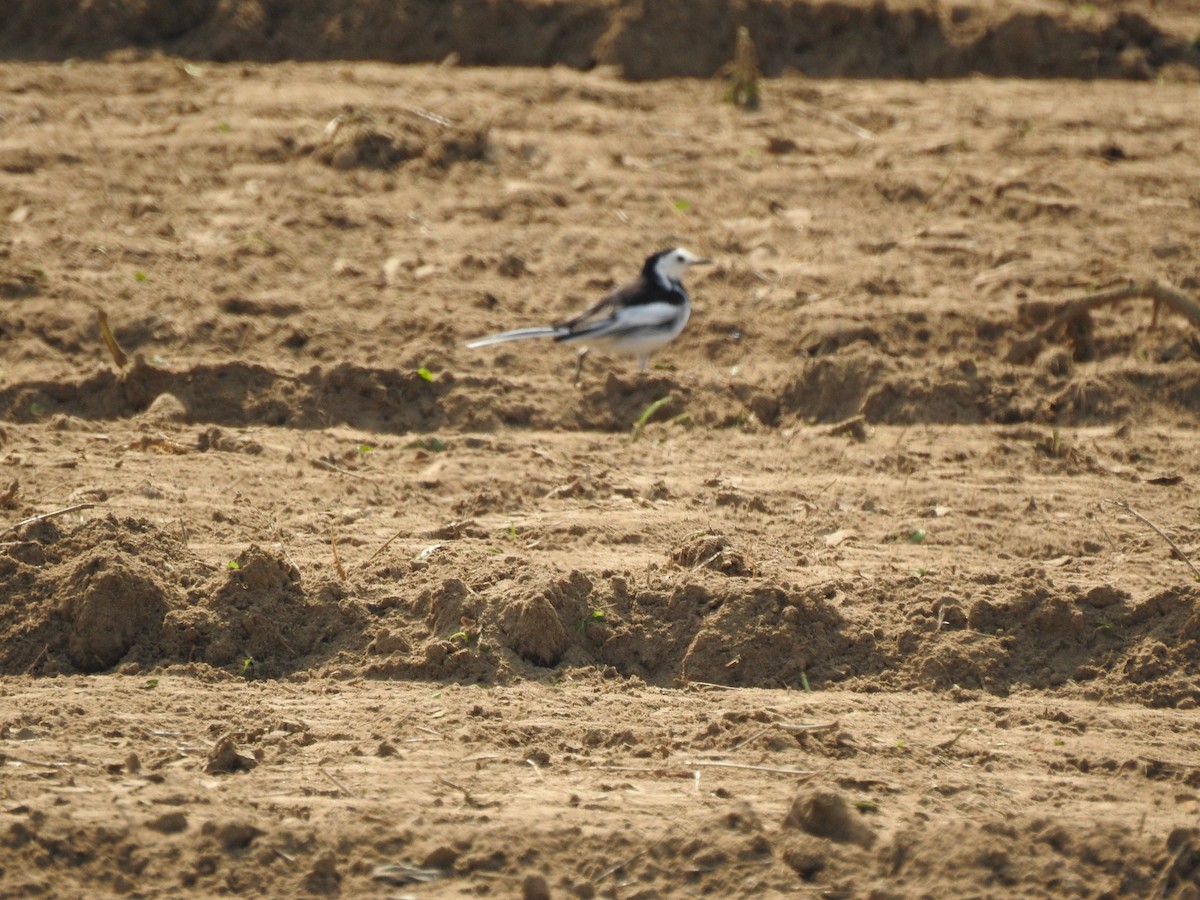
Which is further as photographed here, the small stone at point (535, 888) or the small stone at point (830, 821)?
the small stone at point (830, 821)

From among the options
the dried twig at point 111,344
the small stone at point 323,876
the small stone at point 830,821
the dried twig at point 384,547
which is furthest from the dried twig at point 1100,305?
the small stone at point 323,876

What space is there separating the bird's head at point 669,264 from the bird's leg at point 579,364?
0.59 meters

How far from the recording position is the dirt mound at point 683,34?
12.2 metres

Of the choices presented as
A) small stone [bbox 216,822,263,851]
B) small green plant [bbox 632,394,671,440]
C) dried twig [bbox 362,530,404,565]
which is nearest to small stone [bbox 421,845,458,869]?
small stone [bbox 216,822,263,851]

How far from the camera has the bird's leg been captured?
831 cm

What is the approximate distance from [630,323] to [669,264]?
693mm

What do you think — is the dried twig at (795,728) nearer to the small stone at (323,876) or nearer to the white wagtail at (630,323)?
the small stone at (323,876)

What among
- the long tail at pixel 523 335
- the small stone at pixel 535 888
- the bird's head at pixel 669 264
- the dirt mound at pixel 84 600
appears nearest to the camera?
the small stone at pixel 535 888

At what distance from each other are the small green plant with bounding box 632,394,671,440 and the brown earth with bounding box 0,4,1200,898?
0.04m

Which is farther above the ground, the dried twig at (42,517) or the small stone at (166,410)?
the small stone at (166,410)

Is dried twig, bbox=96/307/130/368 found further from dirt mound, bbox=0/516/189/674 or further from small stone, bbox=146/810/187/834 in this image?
small stone, bbox=146/810/187/834

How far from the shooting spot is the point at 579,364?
841 centimetres

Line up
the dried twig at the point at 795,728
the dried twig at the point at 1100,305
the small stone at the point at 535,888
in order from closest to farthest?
1. the small stone at the point at 535,888
2. the dried twig at the point at 795,728
3. the dried twig at the point at 1100,305

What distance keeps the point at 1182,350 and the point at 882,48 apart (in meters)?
4.73
